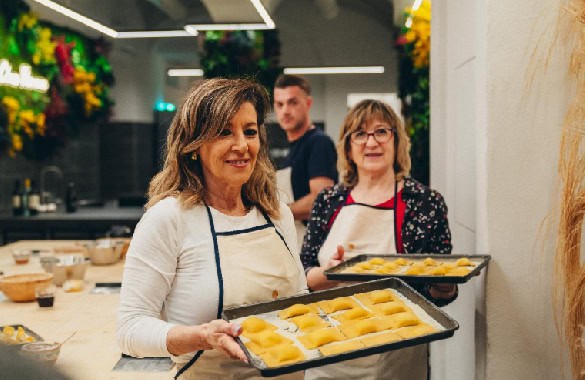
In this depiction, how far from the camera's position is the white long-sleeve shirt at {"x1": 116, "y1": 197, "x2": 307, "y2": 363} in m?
1.59

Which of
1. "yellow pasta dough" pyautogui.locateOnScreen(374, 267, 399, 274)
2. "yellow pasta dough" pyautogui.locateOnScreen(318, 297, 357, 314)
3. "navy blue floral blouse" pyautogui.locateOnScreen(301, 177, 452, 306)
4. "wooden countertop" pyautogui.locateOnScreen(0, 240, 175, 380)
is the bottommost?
"wooden countertop" pyautogui.locateOnScreen(0, 240, 175, 380)

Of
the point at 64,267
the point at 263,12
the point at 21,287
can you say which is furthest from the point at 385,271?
the point at 263,12

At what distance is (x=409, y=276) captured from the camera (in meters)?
2.01

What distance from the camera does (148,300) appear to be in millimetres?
1614

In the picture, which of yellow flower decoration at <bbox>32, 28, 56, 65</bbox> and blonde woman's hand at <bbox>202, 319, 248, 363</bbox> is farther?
yellow flower decoration at <bbox>32, 28, 56, 65</bbox>

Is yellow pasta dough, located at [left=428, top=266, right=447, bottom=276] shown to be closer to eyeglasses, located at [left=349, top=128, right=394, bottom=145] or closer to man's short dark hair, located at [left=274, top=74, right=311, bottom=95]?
eyeglasses, located at [left=349, top=128, right=394, bottom=145]

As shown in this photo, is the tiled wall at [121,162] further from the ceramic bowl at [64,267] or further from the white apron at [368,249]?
the white apron at [368,249]

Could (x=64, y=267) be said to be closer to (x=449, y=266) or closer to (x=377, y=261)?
(x=377, y=261)

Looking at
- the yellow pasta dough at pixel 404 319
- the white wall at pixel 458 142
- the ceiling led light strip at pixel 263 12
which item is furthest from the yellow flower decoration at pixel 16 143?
the yellow pasta dough at pixel 404 319

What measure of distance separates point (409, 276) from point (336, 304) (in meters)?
0.31

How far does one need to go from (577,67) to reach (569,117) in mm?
163

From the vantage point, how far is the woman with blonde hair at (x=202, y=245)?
1.61m

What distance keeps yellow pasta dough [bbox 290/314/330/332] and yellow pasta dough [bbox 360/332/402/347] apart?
0.14 m

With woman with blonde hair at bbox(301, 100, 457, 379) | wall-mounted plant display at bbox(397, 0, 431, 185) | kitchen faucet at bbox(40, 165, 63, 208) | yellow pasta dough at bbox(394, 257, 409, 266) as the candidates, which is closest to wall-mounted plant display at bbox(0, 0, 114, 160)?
kitchen faucet at bbox(40, 165, 63, 208)
